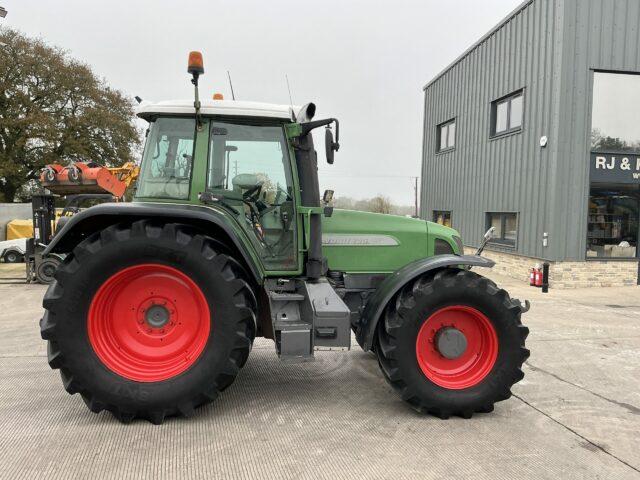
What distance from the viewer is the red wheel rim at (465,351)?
375 centimetres

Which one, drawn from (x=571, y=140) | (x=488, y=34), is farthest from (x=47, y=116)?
(x=571, y=140)

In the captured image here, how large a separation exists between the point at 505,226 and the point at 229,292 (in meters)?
10.6

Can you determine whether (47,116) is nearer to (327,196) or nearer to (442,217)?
(442,217)

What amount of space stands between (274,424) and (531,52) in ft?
35.9

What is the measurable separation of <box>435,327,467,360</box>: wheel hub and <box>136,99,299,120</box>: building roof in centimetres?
211

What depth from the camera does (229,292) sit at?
11.3ft

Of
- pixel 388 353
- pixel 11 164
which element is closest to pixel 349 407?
pixel 388 353

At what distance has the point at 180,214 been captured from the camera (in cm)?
348

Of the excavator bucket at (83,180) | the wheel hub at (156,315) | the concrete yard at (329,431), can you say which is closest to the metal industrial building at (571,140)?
the concrete yard at (329,431)

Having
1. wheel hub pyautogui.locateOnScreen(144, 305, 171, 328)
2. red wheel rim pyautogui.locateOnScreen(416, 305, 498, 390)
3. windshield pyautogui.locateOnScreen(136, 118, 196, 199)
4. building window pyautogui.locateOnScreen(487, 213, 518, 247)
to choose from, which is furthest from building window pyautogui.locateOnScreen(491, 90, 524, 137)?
wheel hub pyautogui.locateOnScreen(144, 305, 171, 328)

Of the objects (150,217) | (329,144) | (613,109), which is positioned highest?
(613,109)

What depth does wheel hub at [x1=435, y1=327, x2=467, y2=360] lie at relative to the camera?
12.2 ft

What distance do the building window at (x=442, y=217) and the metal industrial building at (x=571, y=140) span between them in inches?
138

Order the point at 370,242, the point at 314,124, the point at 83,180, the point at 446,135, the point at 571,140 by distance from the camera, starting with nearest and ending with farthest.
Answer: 1. the point at 314,124
2. the point at 370,242
3. the point at 571,140
4. the point at 83,180
5. the point at 446,135
